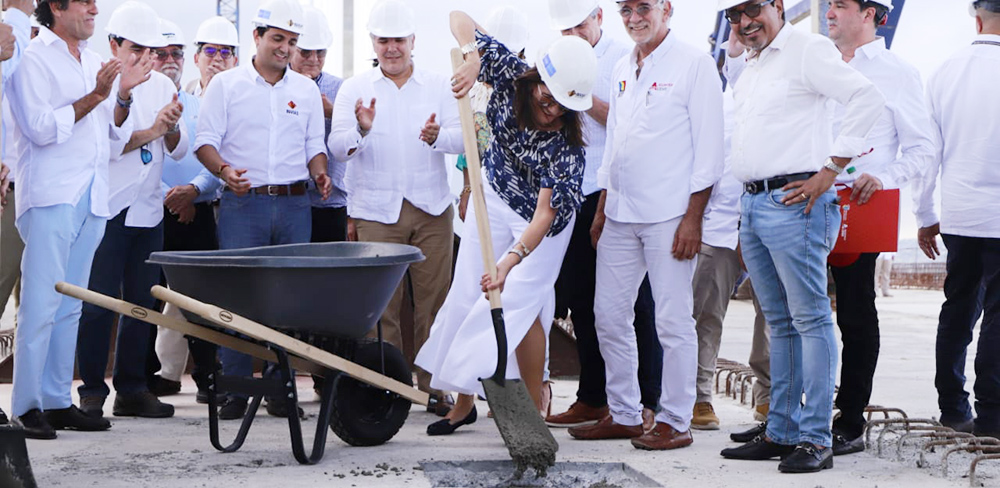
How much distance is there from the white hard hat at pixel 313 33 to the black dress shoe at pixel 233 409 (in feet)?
6.91

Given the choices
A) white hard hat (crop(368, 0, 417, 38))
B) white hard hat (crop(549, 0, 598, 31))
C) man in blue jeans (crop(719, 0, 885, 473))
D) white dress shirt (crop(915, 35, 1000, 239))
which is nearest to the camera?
man in blue jeans (crop(719, 0, 885, 473))

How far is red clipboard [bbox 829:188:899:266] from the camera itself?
4.19 meters

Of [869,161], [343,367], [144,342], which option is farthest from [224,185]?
[869,161]

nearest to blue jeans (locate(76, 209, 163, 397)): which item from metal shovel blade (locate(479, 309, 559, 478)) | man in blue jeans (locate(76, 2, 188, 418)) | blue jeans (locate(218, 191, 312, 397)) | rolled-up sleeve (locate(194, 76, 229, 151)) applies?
man in blue jeans (locate(76, 2, 188, 418))

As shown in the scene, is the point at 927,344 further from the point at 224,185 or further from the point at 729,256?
the point at 224,185

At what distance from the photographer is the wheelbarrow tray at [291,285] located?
3.72 metres

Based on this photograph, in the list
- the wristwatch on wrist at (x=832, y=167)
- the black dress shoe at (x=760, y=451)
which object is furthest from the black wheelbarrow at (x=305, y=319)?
the wristwatch on wrist at (x=832, y=167)

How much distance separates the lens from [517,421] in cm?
379

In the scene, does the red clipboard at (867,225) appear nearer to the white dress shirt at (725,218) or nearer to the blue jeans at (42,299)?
the white dress shirt at (725,218)

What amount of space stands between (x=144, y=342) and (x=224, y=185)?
0.87 metres

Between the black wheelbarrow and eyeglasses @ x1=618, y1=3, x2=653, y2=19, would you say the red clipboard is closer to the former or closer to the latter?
eyeglasses @ x1=618, y1=3, x2=653, y2=19

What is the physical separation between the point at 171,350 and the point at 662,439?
120 inches

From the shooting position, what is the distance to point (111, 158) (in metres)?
5.16

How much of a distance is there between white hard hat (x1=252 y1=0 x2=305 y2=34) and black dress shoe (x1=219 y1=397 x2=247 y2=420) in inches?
72.2
